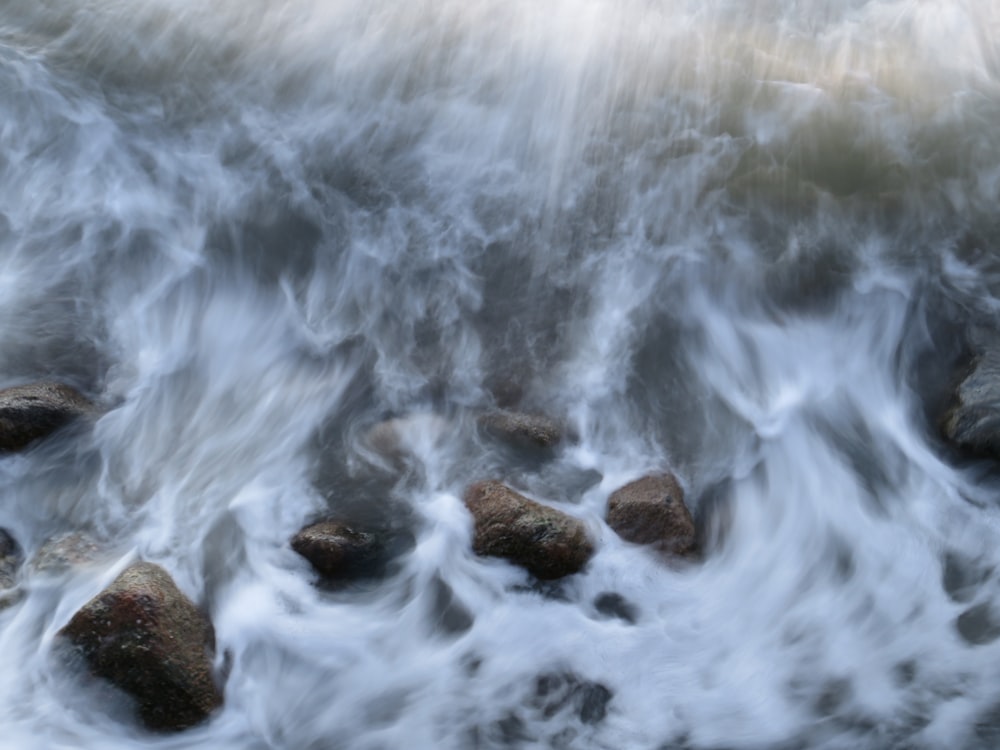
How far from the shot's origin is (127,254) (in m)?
5.92

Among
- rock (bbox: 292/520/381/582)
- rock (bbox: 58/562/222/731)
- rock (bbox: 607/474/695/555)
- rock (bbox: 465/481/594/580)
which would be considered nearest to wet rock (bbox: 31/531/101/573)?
rock (bbox: 58/562/222/731)

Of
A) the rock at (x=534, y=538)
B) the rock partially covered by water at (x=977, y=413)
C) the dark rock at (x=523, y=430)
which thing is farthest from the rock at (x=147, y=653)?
the rock partially covered by water at (x=977, y=413)

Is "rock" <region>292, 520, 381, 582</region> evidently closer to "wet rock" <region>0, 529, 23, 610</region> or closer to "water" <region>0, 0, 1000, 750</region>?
"water" <region>0, 0, 1000, 750</region>

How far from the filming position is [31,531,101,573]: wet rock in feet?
13.6

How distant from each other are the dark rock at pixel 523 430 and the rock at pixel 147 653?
6.14 ft

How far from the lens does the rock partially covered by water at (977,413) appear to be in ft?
15.3

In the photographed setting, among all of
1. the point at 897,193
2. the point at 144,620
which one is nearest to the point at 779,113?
the point at 897,193

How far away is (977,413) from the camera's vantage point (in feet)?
15.6

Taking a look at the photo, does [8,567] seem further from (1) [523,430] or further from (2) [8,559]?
(1) [523,430]

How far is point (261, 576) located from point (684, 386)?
262 cm

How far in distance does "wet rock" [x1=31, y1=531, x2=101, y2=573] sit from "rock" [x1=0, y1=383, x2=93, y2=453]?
0.64 meters

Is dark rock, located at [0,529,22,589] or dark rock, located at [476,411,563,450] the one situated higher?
dark rock, located at [476,411,563,450]

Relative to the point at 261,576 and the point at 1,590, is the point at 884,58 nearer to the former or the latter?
the point at 261,576

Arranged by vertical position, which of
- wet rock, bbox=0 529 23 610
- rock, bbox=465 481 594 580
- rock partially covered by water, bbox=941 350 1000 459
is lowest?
wet rock, bbox=0 529 23 610
